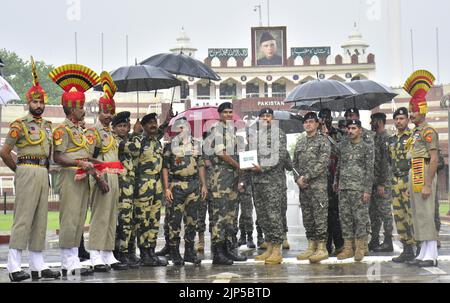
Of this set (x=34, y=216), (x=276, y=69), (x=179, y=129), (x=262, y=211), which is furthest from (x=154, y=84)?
(x=276, y=69)

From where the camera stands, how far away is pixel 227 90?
299 feet

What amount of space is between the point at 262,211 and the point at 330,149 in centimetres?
123

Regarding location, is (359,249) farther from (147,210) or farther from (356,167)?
(147,210)

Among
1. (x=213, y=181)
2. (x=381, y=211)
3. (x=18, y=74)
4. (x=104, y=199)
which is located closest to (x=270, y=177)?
(x=213, y=181)

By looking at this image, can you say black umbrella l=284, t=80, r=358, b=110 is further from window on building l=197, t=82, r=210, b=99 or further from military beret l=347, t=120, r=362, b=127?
window on building l=197, t=82, r=210, b=99

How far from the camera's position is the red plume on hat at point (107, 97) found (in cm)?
1009

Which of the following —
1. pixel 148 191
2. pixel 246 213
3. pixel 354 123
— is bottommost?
pixel 246 213

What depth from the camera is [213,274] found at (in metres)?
9.54

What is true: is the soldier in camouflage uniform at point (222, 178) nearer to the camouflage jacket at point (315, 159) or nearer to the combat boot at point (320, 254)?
the camouflage jacket at point (315, 159)

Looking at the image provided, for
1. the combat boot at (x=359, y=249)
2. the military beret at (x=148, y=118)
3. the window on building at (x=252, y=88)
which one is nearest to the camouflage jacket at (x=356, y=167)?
the combat boot at (x=359, y=249)

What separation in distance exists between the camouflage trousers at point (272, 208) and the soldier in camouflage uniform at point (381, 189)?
2.11 metres

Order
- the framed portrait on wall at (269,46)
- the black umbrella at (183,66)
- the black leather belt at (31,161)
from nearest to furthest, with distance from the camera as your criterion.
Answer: the black leather belt at (31,161), the black umbrella at (183,66), the framed portrait on wall at (269,46)

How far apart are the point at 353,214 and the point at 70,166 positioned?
3697 mm

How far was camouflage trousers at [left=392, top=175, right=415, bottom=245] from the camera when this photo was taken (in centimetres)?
1077
